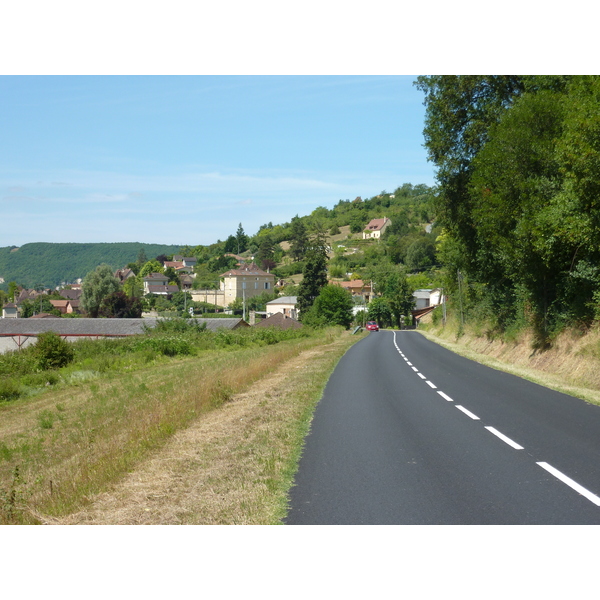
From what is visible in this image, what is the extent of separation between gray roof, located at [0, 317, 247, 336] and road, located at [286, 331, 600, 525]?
5694 centimetres

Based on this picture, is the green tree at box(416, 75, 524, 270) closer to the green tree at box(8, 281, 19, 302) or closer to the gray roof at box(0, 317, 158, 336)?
the gray roof at box(0, 317, 158, 336)

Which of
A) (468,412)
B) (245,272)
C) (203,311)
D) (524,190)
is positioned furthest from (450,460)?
(245,272)

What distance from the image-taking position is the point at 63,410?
21469 millimetres

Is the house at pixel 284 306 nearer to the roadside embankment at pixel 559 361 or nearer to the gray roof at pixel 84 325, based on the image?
the gray roof at pixel 84 325

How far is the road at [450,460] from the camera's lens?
5.97 meters

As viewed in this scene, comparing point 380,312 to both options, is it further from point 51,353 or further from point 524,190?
point 524,190

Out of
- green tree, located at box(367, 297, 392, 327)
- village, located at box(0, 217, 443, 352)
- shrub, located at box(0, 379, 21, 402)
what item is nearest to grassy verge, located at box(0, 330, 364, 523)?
shrub, located at box(0, 379, 21, 402)

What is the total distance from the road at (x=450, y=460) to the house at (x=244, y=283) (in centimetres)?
13850

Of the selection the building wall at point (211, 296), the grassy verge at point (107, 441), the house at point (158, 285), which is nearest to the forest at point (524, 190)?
the grassy verge at point (107, 441)

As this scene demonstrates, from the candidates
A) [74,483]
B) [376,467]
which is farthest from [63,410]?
[376,467]

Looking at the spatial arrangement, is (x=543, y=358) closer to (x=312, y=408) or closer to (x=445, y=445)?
(x=312, y=408)

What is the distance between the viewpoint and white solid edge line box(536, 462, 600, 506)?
629cm

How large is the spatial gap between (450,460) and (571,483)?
168 centimetres

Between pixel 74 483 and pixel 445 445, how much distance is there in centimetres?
526
